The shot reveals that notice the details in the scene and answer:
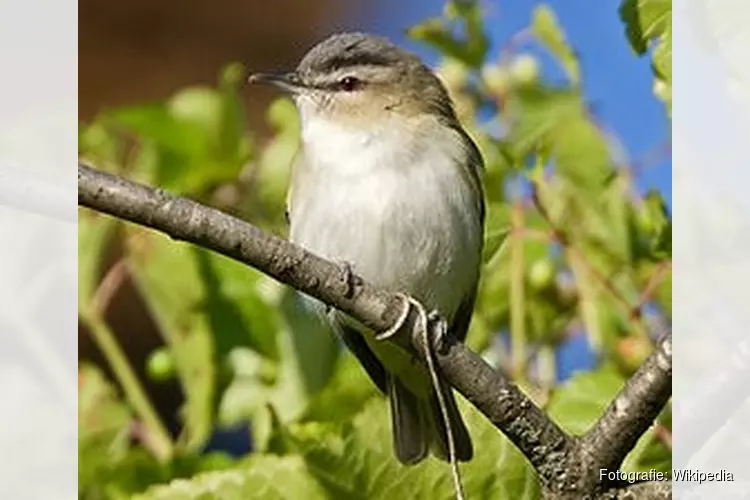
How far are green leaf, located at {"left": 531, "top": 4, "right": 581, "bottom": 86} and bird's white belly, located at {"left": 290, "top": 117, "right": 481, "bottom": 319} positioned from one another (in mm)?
107

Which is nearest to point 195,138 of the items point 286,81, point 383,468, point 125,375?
point 286,81

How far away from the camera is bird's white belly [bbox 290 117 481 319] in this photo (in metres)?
1.08

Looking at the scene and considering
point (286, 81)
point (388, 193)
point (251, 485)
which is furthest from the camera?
point (286, 81)

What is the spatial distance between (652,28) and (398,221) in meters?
0.32

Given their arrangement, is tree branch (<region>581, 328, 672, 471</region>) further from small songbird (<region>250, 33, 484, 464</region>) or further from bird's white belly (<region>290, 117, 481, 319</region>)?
Result: bird's white belly (<region>290, 117, 481, 319</region>)

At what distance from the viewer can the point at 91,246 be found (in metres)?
1.13

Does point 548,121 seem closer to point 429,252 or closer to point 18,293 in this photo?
point 429,252

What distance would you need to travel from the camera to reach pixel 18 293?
1056 mm

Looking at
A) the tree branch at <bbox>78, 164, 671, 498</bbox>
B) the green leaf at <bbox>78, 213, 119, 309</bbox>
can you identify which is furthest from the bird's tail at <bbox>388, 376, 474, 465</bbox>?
the green leaf at <bbox>78, 213, 119, 309</bbox>

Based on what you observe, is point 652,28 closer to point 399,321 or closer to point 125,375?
point 399,321

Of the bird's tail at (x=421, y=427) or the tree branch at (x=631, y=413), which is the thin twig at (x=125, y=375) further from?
the tree branch at (x=631, y=413)

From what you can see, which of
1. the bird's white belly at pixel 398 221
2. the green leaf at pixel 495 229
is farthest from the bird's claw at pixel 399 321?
the bird's white belly at pixel 398 221
